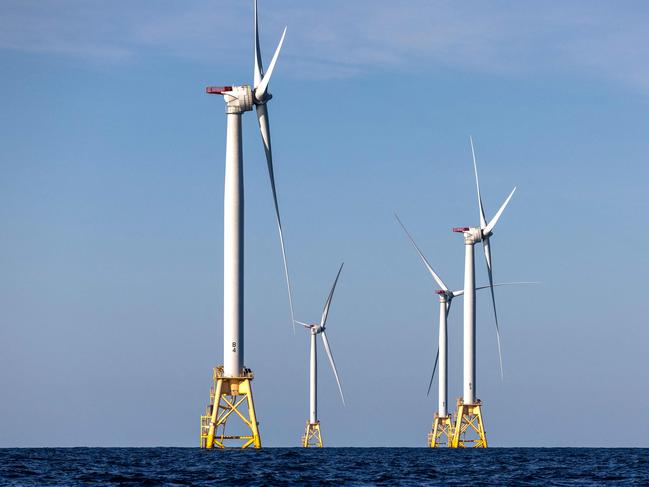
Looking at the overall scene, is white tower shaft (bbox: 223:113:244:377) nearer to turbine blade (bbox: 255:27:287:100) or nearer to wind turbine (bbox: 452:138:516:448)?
turbine blade (bbox: 255:27:287:100)

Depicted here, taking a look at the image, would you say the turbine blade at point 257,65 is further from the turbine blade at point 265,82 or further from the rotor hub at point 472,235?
the rotor hub at point 472,235

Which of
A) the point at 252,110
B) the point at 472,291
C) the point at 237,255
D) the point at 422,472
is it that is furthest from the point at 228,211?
the point at 472,291

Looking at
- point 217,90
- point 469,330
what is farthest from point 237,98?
point 469,330

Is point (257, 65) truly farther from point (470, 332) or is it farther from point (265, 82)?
point (470, 332)

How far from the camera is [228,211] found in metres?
103

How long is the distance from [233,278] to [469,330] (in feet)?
294

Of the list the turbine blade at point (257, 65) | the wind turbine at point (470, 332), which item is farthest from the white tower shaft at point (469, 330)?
the turbine blade at point (257, 65)

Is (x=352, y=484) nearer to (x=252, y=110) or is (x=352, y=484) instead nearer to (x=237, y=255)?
(x=237, y=255)

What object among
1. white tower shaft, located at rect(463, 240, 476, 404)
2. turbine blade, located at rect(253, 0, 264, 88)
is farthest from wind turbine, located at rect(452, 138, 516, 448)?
turbine blade, located at rect(253, 0, 264, 88)

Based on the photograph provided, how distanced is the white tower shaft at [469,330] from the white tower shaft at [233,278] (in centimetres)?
8748

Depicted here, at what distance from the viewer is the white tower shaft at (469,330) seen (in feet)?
613

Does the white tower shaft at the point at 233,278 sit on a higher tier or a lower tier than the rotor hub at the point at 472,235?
lower

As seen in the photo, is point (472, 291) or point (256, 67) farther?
point (472, 291)

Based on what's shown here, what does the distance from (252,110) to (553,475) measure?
143 feet
